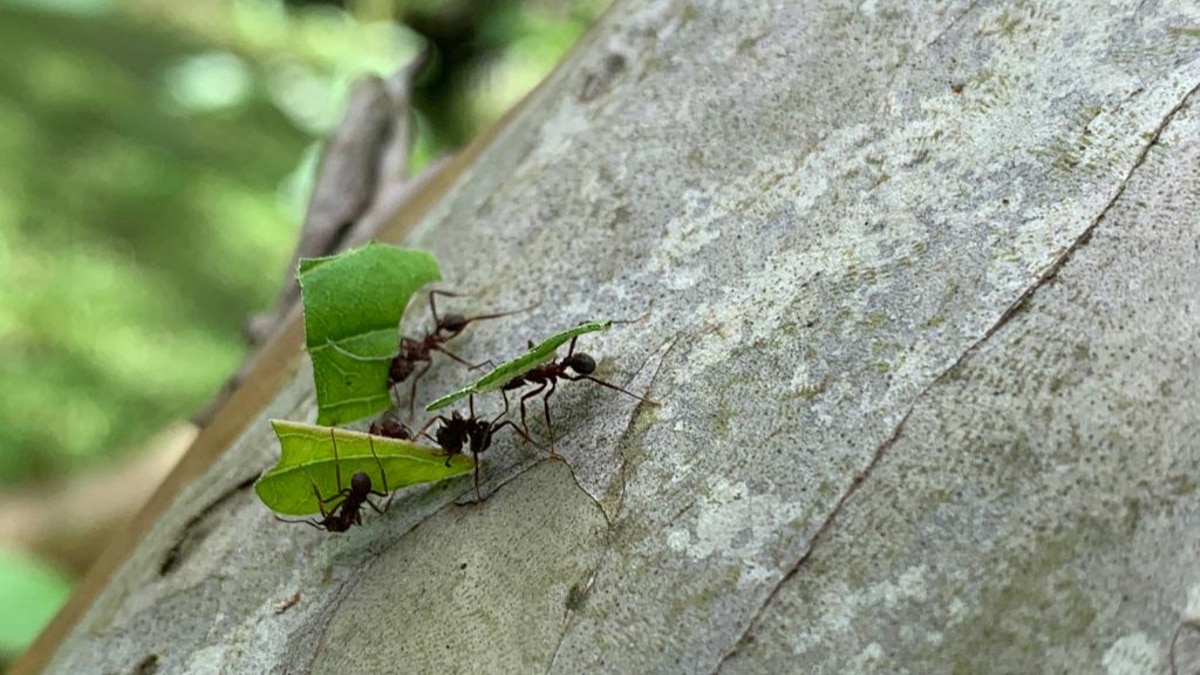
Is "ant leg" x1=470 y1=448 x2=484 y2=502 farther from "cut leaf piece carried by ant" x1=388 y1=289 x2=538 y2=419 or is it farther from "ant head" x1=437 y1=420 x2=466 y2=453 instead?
"cut leaf piece carried by ant" x1=388 y1=289 x2=538 y2=419

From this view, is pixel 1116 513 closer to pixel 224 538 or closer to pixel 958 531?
pixel 958 531

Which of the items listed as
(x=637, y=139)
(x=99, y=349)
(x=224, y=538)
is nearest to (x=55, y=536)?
(x=99, y=349)

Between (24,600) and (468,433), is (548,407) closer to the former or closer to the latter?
(468,433)

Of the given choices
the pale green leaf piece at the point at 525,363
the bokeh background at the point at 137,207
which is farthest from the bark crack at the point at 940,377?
the bokeh background at the point at 137,207

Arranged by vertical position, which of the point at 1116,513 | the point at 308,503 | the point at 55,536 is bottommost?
the point at 55,536

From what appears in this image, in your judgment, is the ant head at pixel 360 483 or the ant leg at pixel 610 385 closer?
the ant leg at pixel 610 385

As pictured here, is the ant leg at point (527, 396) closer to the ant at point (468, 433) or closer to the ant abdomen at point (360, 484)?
the ant at point (468, 433)

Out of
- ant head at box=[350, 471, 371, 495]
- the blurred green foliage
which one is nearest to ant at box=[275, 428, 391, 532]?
ant head at box=[350, 471, 371, 495]
